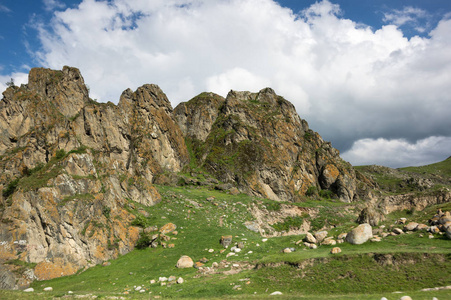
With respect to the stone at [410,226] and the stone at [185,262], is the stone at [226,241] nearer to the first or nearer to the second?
the stone at [185,262]

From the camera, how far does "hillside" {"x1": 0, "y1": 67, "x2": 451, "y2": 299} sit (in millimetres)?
18125

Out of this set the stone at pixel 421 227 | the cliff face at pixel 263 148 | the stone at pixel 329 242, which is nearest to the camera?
the stone at pixel 421 227

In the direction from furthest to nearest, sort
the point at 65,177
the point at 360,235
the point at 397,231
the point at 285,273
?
the point at 65,177, the point at 397,231, the point at 360,235, the point at 285,273

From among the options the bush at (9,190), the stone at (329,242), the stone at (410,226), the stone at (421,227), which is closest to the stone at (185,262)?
the stone at (329,242)

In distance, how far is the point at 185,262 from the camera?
A: 83.8 feet

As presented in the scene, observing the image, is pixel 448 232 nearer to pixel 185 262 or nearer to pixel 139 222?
pixel 185 262

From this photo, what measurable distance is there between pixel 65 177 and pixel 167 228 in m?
16.0

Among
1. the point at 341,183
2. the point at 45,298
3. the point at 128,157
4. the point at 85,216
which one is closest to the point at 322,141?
the point at 341,183

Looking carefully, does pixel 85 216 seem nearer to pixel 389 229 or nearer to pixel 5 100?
pixel 389 229

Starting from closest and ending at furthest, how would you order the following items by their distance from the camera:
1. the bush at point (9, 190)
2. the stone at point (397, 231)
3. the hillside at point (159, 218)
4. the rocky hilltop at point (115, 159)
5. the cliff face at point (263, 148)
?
1. the hillside at point (159, 218)
2. the stone at point (397, 231)
3. the rocky hilltop at point (115, 159)
4. the bush at point (9, 190)
5. the cliff face at point (263, 148)

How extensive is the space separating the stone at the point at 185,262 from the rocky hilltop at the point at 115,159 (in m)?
9.35

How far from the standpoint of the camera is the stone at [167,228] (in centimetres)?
3444

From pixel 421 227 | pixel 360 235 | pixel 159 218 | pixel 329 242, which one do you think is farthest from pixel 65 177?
pixel 421 227

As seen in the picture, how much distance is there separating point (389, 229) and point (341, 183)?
74.8 metres
